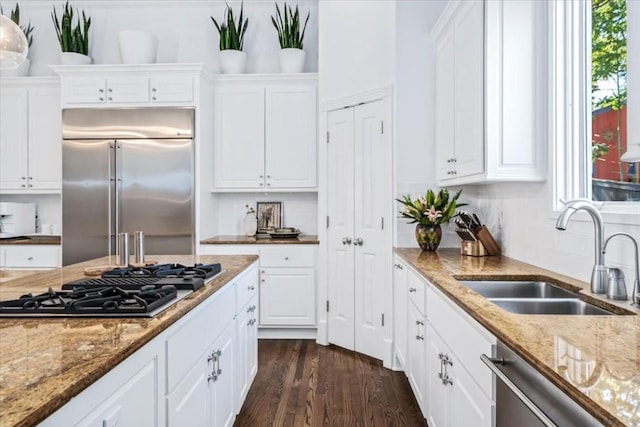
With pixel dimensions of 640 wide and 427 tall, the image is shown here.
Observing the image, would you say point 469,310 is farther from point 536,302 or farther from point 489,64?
point 489,64

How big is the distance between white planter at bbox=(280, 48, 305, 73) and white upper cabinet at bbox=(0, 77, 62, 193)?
2.25 metres

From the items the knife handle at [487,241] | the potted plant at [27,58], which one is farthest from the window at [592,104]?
the potted plant at [27,58]

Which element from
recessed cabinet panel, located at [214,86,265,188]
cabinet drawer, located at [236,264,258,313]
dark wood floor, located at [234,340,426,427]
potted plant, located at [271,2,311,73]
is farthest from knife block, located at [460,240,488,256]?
potted plant, located at [271,2,311,73]

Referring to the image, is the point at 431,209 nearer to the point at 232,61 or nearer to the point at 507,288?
the point at 507,288

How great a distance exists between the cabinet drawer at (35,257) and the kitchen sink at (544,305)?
13.2 feet

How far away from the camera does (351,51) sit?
3.83 m

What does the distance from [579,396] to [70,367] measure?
0.97m

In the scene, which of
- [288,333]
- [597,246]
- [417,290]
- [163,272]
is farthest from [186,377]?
[288,333]

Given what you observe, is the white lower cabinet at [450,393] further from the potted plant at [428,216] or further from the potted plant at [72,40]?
the potted plant at [72,40]

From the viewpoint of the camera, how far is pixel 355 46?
12.5 ft

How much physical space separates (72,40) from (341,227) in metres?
3.31

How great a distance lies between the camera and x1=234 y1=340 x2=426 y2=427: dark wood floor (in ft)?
8.57

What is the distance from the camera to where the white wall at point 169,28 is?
471 cm

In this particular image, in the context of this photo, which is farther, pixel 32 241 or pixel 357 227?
pixel 32 241
